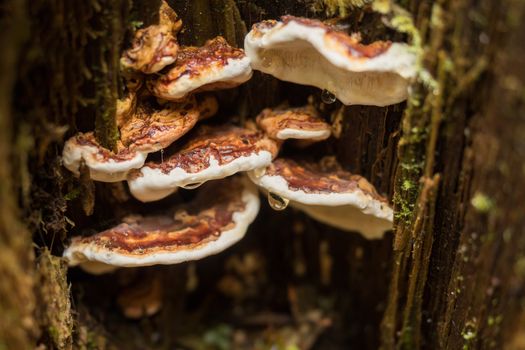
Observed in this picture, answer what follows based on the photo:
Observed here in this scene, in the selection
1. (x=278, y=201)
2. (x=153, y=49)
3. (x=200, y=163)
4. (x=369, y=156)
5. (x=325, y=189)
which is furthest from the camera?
(x=369, y=156)

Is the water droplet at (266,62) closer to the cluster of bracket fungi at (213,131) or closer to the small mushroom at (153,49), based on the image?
the cluster of bracket fungi at (213,131)

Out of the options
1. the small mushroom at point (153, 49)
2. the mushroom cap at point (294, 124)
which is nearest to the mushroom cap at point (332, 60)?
the mushroom cap at point (294, 124)

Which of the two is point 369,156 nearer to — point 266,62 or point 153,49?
point 266,62

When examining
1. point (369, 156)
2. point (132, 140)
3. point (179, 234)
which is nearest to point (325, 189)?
point (369, 156)

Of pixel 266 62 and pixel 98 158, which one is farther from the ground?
pixel 266 62

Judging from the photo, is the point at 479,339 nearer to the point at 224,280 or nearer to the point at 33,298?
the point at 33,298

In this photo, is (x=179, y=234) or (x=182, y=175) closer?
(x=182, y=175)

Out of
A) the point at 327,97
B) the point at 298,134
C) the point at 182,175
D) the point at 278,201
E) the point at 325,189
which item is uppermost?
the point at 327,97
